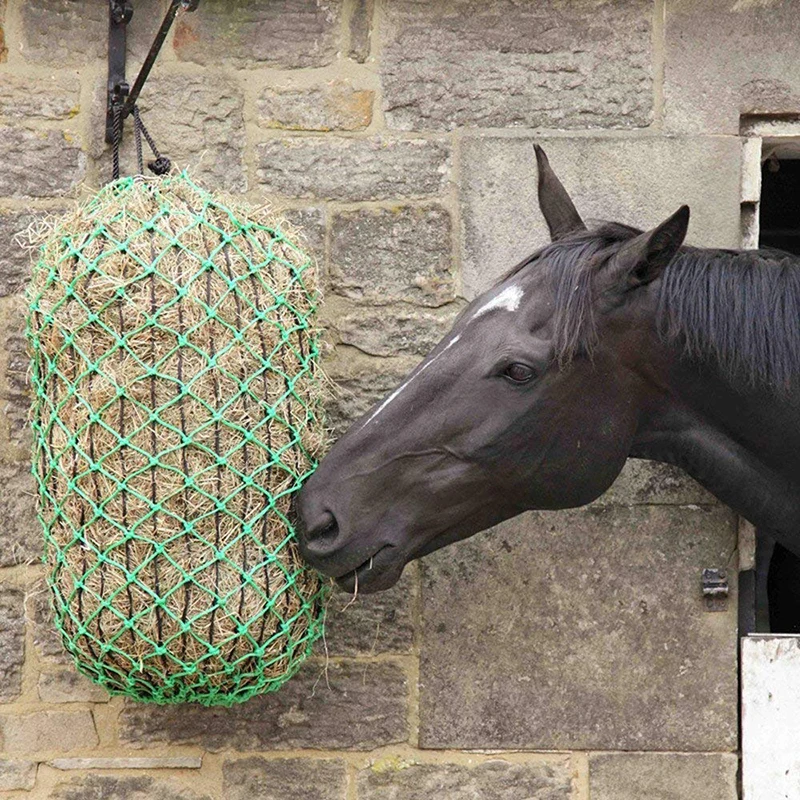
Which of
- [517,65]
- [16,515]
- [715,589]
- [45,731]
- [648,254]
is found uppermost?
[517,65]

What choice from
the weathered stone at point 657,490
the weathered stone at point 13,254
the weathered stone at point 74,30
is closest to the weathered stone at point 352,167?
the weathered stone at point 74,30

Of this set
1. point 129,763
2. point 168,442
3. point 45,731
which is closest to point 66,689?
point 45,731

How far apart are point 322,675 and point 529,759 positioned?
0.50m

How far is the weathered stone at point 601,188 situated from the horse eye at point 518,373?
2.07ft

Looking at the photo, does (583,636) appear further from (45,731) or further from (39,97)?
(39,97)

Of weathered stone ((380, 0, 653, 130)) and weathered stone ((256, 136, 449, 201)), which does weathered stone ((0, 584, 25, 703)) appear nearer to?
weathered stone ((256, 136, 449, 201))

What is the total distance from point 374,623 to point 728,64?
1506 millimetres

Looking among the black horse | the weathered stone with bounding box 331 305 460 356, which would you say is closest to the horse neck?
the black horse

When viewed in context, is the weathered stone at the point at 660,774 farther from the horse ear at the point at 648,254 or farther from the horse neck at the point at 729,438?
the horse ear at the point at 648,254

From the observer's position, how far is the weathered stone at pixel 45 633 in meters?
2.93

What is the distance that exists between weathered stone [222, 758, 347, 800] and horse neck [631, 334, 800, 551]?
1.04 m

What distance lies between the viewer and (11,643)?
293 centimetres

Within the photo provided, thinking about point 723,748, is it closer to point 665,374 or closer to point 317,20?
point 665,374

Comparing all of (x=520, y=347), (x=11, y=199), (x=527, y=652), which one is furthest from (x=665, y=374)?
(x=11, y=199)
